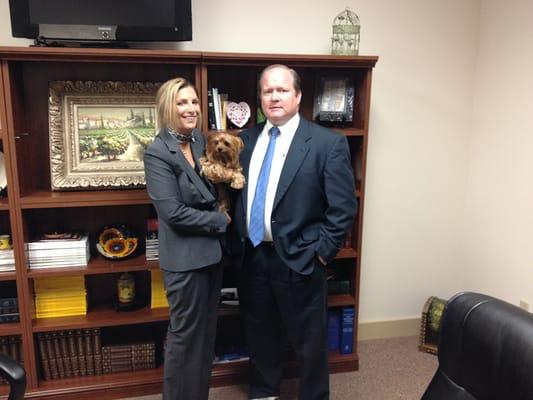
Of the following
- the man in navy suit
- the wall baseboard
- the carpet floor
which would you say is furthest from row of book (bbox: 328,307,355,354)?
the man in navy suit

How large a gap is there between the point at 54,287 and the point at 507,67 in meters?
2.66

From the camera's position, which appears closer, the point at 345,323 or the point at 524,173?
the point at 524,173

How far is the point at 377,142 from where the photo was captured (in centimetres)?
275

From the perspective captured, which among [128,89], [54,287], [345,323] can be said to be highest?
[128,89]

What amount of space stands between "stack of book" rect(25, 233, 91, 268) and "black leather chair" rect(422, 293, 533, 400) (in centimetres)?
173

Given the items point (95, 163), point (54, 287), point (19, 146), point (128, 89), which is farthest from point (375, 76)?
point (54, 287)

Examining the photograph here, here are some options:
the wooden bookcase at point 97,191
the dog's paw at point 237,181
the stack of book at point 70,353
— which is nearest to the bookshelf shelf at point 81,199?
the wooden bookcase at point 97,191

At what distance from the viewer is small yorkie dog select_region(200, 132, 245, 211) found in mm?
1878

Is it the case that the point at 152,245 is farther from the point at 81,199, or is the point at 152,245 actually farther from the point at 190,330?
the point at 190,330

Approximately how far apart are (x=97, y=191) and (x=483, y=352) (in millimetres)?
1887

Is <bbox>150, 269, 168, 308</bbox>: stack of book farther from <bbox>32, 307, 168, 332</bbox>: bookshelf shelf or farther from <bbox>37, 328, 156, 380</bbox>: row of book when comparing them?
<bbox>37, 328, 156, 380</bbox>: row of book

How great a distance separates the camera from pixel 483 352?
3.55 ft

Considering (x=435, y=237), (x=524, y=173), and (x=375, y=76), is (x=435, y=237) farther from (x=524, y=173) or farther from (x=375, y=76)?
(x=375, y=76)

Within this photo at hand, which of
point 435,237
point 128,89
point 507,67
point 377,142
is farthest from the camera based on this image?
point 435,237
